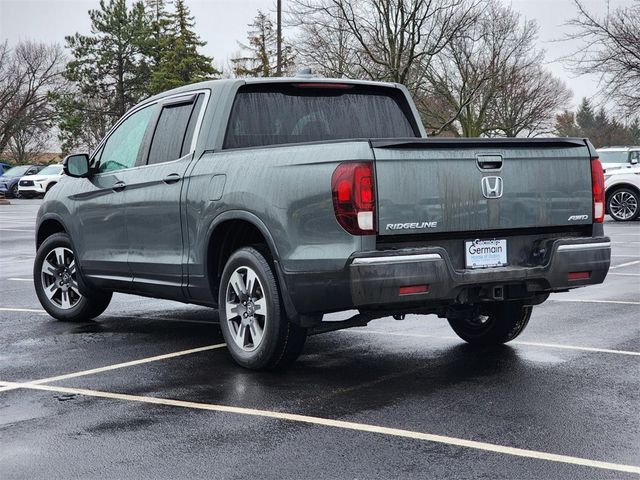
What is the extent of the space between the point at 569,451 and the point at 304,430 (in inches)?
49.7

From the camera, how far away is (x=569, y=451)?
443cm

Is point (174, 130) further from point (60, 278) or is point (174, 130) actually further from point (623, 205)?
point (623, 205)

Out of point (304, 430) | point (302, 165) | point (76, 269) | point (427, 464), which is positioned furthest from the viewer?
point (76, 269)

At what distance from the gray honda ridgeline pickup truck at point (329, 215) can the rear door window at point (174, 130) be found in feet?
0.05

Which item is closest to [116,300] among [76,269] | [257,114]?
[76,269]

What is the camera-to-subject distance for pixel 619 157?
2588cm

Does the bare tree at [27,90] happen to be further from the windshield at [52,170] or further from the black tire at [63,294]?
the black tire at [63,294]

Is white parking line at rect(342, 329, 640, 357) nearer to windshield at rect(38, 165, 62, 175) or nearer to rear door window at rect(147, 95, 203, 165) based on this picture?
rear door window at rect(147, 95, 203, 165)

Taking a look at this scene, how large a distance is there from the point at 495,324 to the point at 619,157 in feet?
65.7

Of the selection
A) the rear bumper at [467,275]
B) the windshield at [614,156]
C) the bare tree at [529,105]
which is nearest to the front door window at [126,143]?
the rear bumper at [467,275]

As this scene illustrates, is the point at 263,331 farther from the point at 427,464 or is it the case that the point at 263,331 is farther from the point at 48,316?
the point at 48,316

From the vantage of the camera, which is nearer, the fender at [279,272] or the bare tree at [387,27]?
the fender at [279,272]

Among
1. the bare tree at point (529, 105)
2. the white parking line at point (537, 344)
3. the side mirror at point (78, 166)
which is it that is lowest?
the white parking line at point (537, 344)

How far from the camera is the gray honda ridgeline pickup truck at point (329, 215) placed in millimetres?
5578
